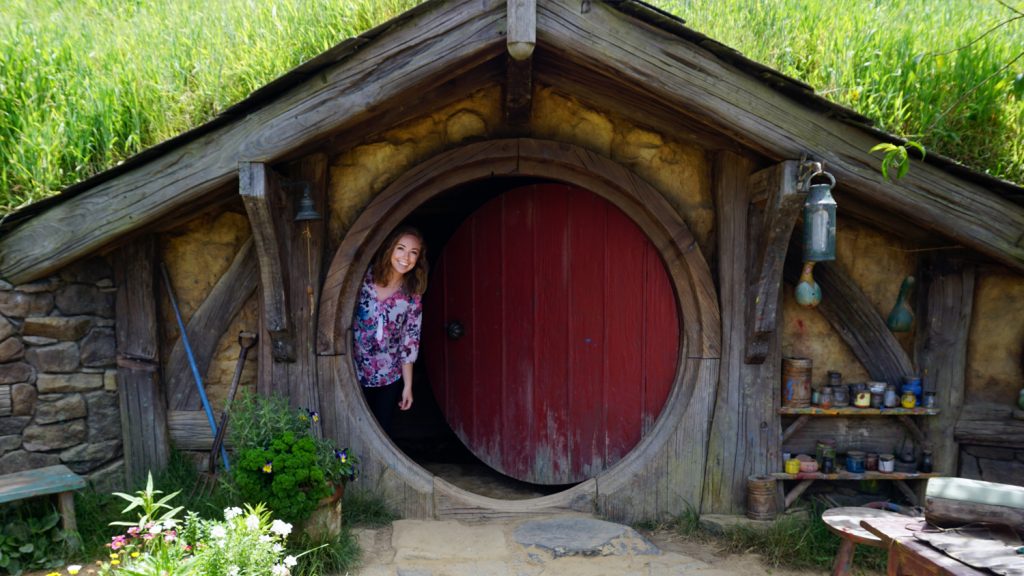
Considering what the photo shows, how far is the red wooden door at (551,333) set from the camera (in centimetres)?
453

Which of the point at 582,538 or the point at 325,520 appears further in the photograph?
the point at 582,538

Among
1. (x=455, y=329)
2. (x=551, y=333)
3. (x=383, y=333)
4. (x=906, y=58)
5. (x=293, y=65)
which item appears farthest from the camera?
(x=455, y=329)

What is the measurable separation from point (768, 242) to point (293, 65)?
3.31 meters

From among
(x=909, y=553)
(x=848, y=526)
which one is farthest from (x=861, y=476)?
(x=909, y=553)

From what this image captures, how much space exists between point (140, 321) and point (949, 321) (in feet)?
15.4

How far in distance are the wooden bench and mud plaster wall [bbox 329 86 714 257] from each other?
1.83 meters

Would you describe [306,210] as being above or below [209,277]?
above

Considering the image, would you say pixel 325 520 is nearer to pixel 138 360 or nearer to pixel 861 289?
pixel 138 360

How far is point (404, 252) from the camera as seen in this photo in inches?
163

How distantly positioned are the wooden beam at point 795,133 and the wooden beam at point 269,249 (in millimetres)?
1616

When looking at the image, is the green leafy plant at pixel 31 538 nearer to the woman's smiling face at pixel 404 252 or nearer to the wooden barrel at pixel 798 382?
the woman's smiling face at pixel 404 252

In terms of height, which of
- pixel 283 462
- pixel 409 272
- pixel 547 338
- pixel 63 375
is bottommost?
pixel 283 462

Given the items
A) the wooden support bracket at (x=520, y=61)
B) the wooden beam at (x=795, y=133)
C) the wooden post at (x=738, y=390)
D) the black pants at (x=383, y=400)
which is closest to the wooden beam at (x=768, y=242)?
the wooden post at (x=738, y=390)

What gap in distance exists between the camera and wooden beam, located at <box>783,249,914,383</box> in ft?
13.3
